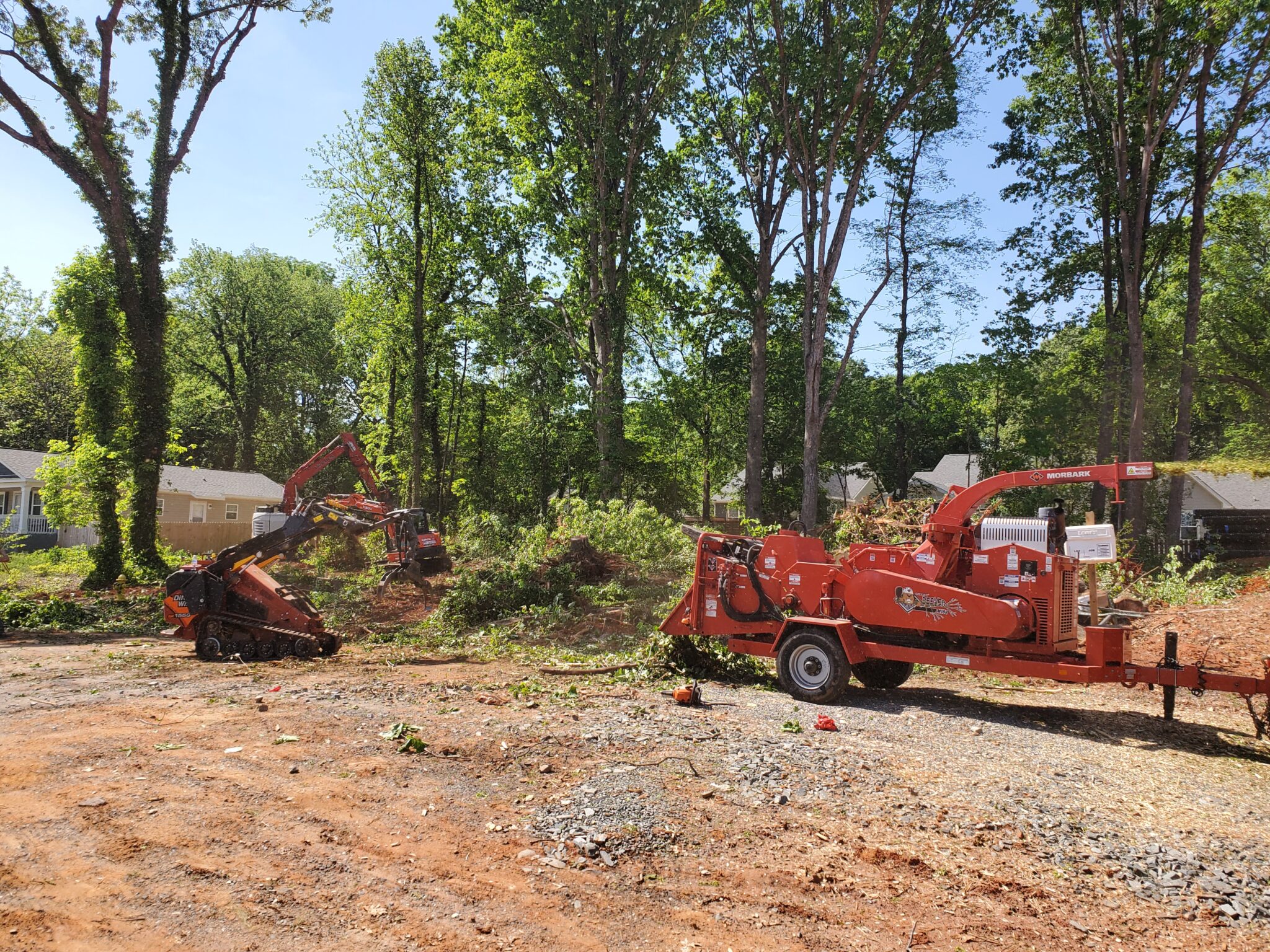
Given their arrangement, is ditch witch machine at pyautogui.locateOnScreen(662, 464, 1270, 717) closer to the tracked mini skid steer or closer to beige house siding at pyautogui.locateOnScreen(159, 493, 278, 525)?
the tracked mini skid steer

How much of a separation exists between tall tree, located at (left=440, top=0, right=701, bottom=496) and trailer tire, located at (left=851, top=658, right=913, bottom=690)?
15.2 metres

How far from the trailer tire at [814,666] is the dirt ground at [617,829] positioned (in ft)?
1.44

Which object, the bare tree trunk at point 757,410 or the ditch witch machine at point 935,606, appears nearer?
the ditch witch machine at point 935,606

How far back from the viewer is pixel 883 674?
1056cm

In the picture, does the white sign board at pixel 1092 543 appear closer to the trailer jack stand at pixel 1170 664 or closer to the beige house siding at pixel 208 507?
the trailer jack stand at pixel 1170 664

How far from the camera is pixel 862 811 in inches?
234

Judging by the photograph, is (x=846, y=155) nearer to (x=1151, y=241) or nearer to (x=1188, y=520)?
(x=1151, y=241)

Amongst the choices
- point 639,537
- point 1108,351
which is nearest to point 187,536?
point 639,537

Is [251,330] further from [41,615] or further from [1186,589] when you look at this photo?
[1186,589]

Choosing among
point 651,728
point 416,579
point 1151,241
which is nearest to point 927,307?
point 1151,241

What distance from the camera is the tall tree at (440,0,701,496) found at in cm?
2330

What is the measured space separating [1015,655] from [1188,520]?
3004 centimetres

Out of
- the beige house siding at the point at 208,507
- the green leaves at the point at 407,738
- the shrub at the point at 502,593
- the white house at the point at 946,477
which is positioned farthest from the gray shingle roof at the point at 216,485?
the white house at the point at 946,477

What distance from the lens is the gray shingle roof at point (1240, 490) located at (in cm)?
3447
